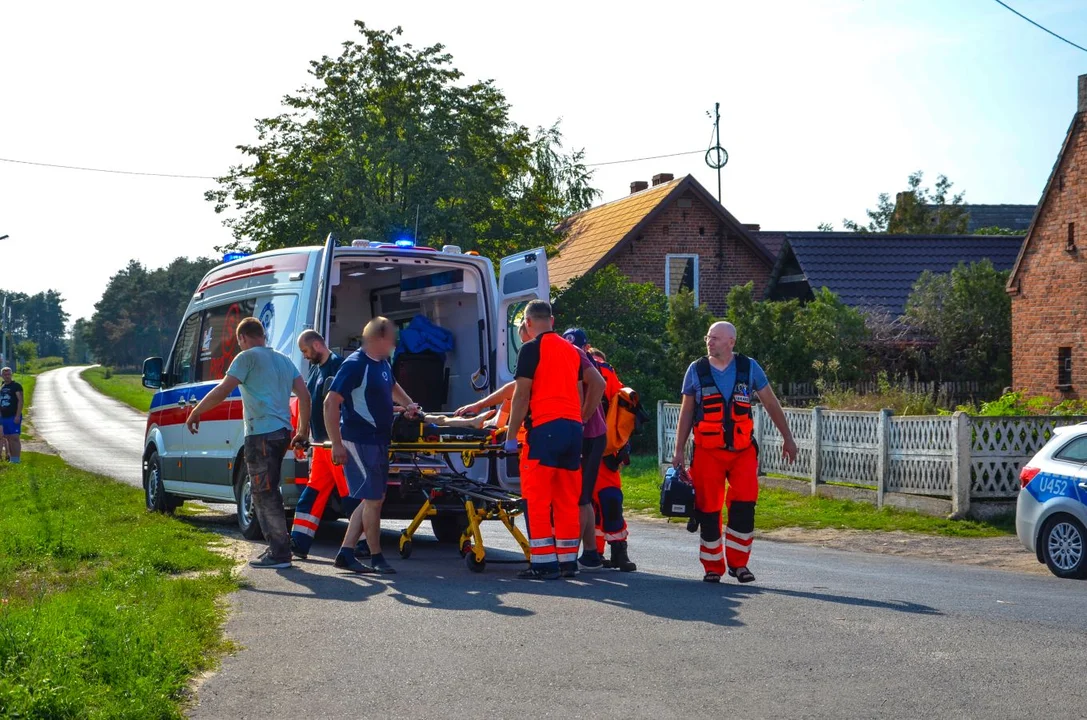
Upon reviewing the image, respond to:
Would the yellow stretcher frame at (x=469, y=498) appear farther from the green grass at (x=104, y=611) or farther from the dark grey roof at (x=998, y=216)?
the dark grey roof at (x=998, y=216)

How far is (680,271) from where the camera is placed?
136 feet

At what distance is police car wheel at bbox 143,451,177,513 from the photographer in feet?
49.4

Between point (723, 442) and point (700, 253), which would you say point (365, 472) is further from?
point (700, 253)

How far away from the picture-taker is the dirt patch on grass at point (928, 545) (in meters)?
13.2

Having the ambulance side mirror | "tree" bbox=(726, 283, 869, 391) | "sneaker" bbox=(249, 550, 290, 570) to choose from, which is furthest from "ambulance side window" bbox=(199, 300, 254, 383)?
"tree" bbox=(726, 283, 869, 391)

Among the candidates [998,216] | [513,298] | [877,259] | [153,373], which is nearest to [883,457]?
[513,298]

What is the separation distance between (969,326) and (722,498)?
73.7ft

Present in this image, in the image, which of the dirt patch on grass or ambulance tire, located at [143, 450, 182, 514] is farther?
ambulance tire, located at [143, 450, 182, 514]

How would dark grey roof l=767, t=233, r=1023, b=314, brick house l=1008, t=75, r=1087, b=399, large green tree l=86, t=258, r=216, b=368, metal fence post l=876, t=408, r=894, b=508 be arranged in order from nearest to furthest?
metal fence post l=876, t=408, r=894, b=508, brick house l=1008, t=75, r=1087, b=399, dark grey roof l=767, t=233, r=1023, b=314, large green tree l=86, t=258, r=216, b=368

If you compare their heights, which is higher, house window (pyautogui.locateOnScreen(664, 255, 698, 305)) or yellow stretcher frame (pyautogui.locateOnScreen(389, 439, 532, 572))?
house window (pyautogui.locateOnScreen(664, 255, 698, 305))

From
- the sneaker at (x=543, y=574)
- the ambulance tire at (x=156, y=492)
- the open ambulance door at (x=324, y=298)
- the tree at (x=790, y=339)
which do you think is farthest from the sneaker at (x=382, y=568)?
the tree at (x=790, y=339)

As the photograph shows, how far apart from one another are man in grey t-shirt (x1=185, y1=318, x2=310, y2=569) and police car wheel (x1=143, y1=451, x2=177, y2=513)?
4.79 m

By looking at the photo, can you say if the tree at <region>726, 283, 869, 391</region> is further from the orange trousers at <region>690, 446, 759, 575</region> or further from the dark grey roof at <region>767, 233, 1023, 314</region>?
the orange trousers at <region>690, 446, 759, 575</region>

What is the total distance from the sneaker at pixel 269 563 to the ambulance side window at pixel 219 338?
283cm
